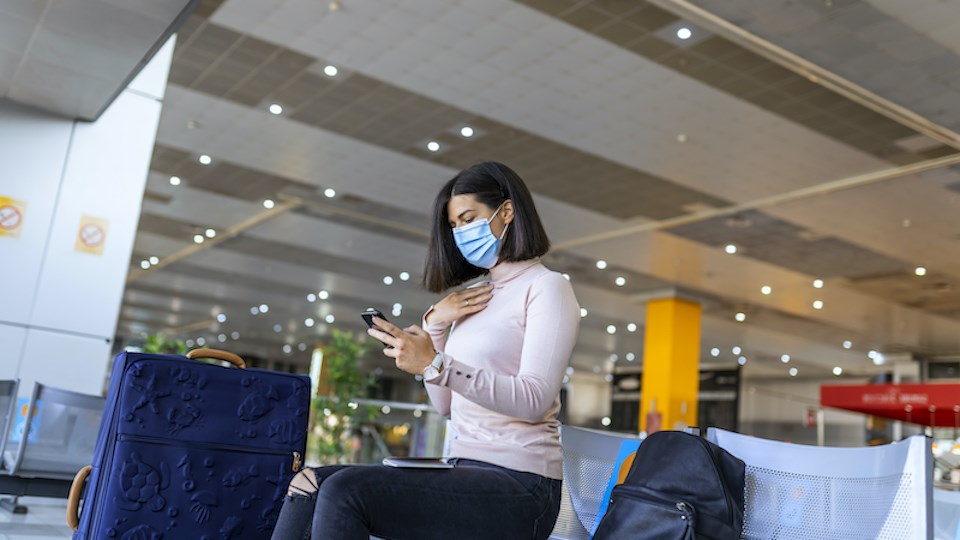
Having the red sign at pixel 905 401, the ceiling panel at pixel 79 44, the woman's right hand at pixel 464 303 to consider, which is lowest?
the woman's right hand at pixel 464 303

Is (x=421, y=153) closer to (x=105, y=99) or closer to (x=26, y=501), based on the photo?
(x=105, y=99)

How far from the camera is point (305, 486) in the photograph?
4.84 feet

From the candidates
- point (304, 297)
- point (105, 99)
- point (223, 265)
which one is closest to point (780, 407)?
point (304, 297)

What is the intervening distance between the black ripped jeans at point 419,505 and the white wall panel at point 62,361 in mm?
5134

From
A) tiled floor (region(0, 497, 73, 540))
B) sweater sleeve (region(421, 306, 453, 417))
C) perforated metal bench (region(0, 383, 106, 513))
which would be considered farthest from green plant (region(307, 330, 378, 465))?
sweater sleeve (region(421, 306, 453, 417))

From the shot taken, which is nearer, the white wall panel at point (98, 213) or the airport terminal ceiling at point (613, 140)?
the white wall panel at point (98, 213)

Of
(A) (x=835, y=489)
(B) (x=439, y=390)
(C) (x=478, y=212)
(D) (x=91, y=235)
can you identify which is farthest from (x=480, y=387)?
(D) (x=91, y=235)

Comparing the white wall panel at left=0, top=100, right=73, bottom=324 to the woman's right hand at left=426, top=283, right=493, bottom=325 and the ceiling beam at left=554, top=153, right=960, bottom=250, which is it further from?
the ceiling beam at left=554, top=153, right=960, bottom=250

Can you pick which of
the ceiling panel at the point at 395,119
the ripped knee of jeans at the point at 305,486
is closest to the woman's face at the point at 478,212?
the ripped knee of jeans at the point at 305,486

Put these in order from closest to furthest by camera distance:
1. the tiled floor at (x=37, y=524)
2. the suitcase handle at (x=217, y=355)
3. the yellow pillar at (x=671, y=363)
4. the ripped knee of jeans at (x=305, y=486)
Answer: the ripped knee of jeans at (x=305, y=486)
the suitcase handle at (x=217, y=355)
the tiled floor at (x=37, y=524)
the yellow pillar at (x=671, y=363)

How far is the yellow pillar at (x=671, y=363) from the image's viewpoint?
15.5 m

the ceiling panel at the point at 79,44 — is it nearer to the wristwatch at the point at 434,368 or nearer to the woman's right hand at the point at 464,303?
the woman's right hand at the point at 464,303

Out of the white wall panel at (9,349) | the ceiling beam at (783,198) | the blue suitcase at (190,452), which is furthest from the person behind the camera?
the ceiling beam at (783,198)

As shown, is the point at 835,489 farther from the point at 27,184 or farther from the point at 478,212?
the point at 27,184
